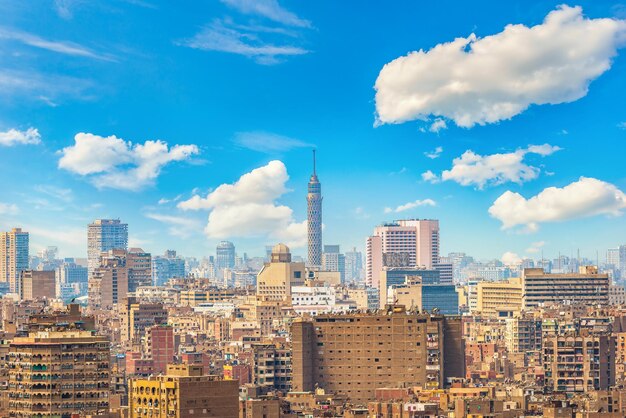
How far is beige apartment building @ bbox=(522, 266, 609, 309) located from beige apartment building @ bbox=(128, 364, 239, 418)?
95.5m

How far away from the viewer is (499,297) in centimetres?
18375

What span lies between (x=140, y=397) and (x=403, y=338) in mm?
30500

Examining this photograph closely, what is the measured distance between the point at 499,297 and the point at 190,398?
11407 cm

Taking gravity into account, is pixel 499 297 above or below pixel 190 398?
above

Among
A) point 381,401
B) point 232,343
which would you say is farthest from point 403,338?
point 232,343

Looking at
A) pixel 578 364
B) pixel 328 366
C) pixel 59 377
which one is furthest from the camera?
pixel 328 366

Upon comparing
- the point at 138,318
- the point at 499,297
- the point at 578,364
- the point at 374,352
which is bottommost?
the point at 578,364

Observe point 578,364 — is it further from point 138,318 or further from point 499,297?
point 499,297

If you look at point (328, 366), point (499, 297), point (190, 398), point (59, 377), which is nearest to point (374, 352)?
point (328, 366)

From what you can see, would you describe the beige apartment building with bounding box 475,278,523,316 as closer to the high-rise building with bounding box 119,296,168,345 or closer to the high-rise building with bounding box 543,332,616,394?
the high-rise building with bounding box 119,296,168,345

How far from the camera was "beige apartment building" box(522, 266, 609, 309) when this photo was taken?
16875 cm

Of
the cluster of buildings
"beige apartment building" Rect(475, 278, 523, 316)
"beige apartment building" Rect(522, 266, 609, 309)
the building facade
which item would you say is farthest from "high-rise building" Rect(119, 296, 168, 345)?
the building facade

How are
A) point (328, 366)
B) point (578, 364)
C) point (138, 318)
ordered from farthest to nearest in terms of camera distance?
1. point (138, 318)
2. point (328, 366)
3. point (578, 364)

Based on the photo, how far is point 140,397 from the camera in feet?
246
